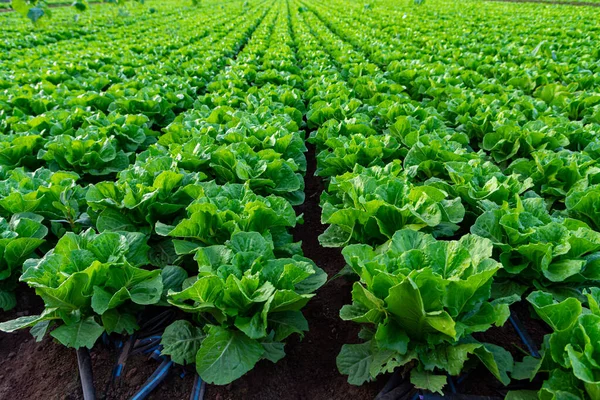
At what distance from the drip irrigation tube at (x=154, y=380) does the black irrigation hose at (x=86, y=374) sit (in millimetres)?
249

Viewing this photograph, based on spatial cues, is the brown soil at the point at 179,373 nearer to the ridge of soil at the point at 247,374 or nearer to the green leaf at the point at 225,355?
the ridge of soil at the point at 247,374

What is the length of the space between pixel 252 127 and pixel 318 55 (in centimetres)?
673

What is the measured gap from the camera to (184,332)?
7.55 ft

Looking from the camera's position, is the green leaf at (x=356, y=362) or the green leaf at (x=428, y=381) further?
the green leaf at (x=356, y=362)

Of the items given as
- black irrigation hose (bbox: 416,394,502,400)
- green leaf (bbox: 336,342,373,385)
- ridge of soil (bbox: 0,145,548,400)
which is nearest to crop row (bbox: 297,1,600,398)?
green leaf (bbox: 336,342,373,385)

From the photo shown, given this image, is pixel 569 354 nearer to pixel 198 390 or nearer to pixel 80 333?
pixel 198 390

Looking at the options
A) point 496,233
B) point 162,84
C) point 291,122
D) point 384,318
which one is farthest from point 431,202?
point 162,84

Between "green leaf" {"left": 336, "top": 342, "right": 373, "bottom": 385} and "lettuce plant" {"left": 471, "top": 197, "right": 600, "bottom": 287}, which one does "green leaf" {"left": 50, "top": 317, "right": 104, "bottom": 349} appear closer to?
"green leaf" {"left": 336, "top": 342, "right": 373, "bottom": 385}

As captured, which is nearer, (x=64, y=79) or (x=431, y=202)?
(x=431, y=202)

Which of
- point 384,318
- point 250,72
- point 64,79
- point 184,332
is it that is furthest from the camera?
point 250,72

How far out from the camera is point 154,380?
2.29 meters

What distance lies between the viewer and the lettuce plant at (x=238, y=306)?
6.65 feet

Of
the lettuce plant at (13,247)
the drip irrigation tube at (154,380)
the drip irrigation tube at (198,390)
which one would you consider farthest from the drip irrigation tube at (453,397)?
the lettuce plant at (13,247)

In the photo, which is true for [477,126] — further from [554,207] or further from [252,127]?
[252,127]
